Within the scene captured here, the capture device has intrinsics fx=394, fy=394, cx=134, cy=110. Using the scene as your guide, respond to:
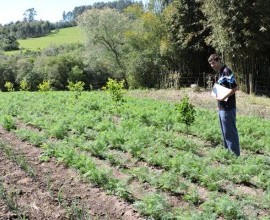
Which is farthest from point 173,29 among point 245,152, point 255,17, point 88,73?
point 245,152

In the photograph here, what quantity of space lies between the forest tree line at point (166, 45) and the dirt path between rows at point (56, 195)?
46.6 ft

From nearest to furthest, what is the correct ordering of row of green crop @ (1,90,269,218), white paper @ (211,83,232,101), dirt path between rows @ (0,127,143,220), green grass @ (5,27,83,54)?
dirt path between rows @ (0,127,143,220), row of green crop @ (1,90,269,218), white paper @ (211,83,232,101), green grass @ (5,27,83,54)

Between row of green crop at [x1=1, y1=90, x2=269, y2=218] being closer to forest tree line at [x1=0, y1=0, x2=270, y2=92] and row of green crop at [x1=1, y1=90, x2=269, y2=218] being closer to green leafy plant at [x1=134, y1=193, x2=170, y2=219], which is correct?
green leafy plant at [x1=134, y1=193, x2=170, y2=219]

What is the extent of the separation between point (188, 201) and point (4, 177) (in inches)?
132

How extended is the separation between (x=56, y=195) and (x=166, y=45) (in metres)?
21.8

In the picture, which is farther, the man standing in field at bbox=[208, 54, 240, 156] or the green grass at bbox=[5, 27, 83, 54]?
the green grass at bbox=[5, 27, 83, 54]

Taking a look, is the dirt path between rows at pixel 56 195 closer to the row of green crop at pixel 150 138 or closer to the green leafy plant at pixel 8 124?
the row of green crop at pixel 150 138

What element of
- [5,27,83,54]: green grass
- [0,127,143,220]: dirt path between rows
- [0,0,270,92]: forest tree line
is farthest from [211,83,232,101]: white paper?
[5,27,83,54]: green grass

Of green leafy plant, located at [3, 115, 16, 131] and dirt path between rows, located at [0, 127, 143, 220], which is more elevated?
green leafy plant, located at [3, 115, 16, 131]

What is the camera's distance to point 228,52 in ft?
67.9

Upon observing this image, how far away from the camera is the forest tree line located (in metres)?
19.3

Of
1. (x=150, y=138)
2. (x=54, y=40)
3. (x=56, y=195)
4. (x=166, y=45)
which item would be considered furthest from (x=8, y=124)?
(x=54, y=40)

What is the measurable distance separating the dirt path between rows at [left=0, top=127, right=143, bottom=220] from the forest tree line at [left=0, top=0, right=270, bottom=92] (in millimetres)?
14201

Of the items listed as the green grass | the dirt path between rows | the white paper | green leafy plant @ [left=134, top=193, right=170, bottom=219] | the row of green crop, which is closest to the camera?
green leafy plant @ [left=134, top=193, right=170, bottom=219]
